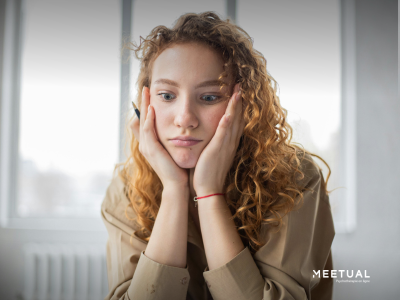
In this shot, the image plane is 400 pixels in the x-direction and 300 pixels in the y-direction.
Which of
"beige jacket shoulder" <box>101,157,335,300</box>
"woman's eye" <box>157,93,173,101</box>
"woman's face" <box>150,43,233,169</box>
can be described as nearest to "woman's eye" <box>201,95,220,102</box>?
"woman's face" <box>150,43,233,169</box>

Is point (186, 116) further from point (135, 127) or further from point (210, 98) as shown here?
point (135, 127)

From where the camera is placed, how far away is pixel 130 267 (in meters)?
0.78

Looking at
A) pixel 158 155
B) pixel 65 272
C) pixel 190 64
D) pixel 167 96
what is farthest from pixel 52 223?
pixel 190 64

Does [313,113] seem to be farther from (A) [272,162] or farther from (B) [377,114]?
(A) [272,162]

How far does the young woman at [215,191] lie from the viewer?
0.69 meters

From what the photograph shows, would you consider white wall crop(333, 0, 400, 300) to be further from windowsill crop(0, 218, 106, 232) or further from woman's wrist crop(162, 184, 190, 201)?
windowsill crop(0, 218, 106, 232)

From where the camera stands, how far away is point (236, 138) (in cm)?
82

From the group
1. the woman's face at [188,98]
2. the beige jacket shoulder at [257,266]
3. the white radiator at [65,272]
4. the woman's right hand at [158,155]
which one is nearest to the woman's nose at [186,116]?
the woman's face at [188,98]

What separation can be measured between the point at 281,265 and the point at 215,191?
0.86ft

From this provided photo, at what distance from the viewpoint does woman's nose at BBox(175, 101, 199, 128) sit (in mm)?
732

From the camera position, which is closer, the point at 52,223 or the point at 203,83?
the point at 203,83

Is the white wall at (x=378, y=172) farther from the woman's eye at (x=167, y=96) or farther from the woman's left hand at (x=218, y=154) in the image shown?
the woman's eye at (x=167, y=96)

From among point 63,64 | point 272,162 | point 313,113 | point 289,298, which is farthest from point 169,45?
point 63,64

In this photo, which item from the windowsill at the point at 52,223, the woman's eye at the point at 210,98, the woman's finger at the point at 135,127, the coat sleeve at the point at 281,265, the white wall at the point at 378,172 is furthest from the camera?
the windowsill at the point at 52,223
